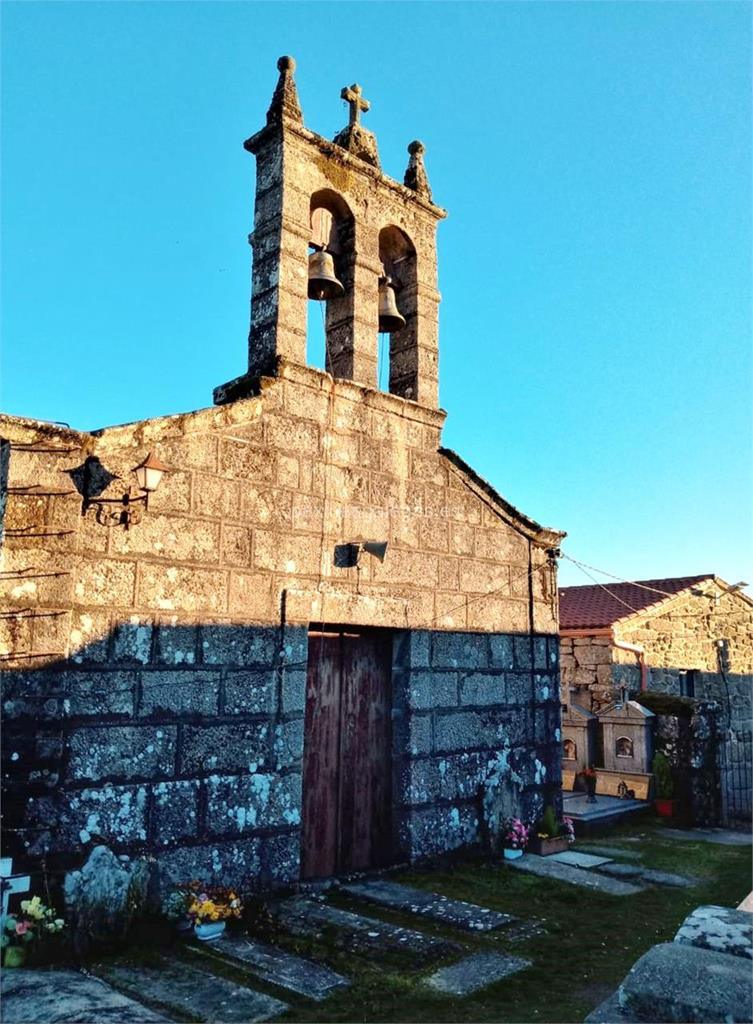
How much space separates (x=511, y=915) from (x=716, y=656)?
14.7m

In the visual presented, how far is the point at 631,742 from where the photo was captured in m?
11.3

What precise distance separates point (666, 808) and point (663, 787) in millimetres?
293

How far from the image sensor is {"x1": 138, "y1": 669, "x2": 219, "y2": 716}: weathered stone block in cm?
531

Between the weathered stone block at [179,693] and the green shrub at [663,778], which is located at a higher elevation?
the weathered stone block at [179,693]

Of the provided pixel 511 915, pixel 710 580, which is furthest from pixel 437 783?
pixel 710 580

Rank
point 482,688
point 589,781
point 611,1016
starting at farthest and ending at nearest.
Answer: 1. point 589,781
2. point 482,688
3. point 611,1016

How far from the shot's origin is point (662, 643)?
16.7m

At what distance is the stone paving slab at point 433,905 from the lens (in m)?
5.27

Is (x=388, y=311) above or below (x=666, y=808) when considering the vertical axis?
above

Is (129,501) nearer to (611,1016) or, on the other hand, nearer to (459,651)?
(459,651)

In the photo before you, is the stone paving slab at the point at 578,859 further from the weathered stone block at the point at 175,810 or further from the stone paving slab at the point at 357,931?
the weathered stone block at the point at 175,810

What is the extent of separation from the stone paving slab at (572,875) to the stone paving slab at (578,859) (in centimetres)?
10

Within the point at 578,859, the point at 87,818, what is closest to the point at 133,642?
the point at 87,818

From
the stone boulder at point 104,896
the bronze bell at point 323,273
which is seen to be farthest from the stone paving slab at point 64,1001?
the bronze bell at point 323,273
